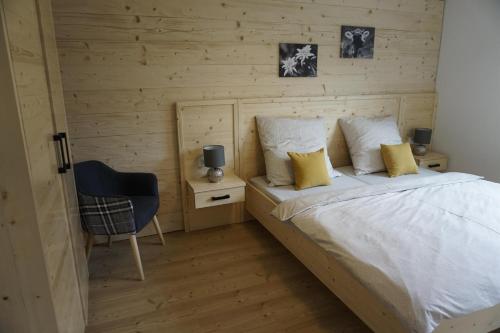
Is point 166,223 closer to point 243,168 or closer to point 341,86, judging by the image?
point 243,168

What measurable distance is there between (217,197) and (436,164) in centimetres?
247

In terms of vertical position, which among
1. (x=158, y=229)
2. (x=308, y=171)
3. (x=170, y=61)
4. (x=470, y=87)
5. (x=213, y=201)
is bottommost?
(x=158, y=229)

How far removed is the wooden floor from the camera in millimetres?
1956

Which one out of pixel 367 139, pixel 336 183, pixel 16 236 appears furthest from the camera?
pixel 367 139

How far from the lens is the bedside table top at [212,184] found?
275 cm

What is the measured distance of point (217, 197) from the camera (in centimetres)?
278

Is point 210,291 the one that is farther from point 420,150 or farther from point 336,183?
point 420,150

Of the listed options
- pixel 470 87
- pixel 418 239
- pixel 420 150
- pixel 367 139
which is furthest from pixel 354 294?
pixel 470 87

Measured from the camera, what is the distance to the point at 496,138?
324 centimetres

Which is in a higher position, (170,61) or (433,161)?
(170,61)

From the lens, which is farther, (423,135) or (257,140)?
(423,135)

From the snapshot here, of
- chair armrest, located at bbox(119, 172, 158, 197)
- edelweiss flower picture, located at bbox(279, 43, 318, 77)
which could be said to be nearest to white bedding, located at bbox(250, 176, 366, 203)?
chair armrest, located at bbox(119, 172, 158, 197)

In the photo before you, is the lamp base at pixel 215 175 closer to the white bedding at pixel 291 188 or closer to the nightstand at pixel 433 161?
the white bedding at pixel 291 188

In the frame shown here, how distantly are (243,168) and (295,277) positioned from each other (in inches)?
45.2
